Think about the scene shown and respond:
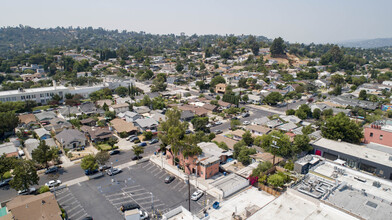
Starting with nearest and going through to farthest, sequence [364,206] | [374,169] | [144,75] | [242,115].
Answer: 1. [364,206]
2. [374,169]
3. [242,115]
4. [144,75]

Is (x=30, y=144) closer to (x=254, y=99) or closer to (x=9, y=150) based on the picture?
(x=9, y=150)

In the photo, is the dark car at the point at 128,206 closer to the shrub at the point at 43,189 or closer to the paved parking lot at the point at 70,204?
the paved parking lot at the point at 70,204

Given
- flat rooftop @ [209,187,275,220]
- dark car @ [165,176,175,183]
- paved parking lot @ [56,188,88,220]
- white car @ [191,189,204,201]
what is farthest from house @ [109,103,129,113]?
flat rooftop @ [209,187,275,220]

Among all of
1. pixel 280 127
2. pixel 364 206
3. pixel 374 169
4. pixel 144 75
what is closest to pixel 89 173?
pixel 364 206

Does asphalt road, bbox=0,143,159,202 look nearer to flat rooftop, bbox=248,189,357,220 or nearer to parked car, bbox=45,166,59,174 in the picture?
parked car, bbox=45,166,59,174

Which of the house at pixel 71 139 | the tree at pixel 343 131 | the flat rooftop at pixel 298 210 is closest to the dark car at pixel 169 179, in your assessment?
the flat rooftop at pixel 298 210

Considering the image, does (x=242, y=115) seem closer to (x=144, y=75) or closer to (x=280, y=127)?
(x=280, y=127)
